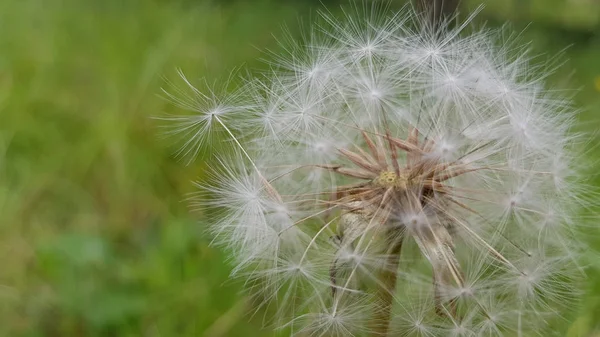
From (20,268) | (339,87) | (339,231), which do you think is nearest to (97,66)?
(20,268)

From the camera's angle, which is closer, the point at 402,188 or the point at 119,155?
the point at 402,188

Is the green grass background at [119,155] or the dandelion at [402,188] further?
the green grass background at [119,155]

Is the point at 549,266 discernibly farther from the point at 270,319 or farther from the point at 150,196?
the point at 150,196

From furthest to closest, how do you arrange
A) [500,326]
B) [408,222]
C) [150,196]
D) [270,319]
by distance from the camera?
[150,196]
[270,319]
[500,326]
[408,222]

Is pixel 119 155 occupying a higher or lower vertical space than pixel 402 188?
higher

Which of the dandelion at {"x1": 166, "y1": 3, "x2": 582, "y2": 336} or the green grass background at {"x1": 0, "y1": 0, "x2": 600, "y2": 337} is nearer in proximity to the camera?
the dandelion at {"x1": 166, "y1": 3, "x2": 582, "y2": 336}
